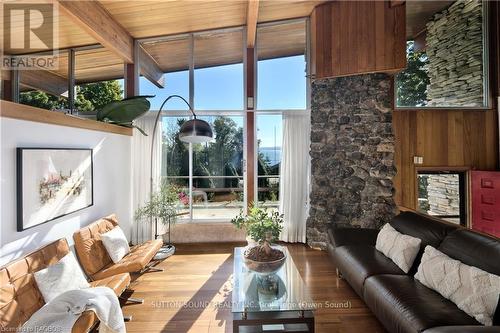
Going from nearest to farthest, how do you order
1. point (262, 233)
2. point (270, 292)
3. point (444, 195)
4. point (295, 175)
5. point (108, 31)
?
1. point (270, 292)
2. point (262, 233)
3. point (108, 31)
4. point (295, 175)
5. point (444, 195)

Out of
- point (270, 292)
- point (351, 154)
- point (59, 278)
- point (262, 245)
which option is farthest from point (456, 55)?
point (59, 278)

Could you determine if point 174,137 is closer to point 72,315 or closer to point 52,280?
point 52,280

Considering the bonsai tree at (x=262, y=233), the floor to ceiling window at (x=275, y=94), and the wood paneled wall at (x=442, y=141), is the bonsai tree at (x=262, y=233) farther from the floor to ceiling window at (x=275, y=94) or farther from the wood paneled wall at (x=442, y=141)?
the wood paneled wall at (x=442, y=141)

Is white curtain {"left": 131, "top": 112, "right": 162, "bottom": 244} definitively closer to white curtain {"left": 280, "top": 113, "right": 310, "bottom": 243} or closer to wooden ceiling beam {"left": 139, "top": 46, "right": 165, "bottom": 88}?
wooden ceiling beam {"left": 139, "top": 46, "right": 165, "bottom": 88}

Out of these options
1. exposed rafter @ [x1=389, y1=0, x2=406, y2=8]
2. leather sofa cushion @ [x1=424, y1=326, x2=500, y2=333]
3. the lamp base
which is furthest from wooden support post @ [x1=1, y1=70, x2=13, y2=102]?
exposed rafter @ [x1=389, y1=0, x2=406, y2=8]

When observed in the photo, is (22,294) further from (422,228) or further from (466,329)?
(422,228)

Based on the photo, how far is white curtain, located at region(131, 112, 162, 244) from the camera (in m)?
4.88

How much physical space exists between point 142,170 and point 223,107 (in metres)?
1.83

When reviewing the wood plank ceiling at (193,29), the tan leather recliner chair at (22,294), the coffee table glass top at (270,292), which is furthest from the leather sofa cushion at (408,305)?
the wood plank ceiling at (193,29)

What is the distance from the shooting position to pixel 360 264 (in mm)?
2883

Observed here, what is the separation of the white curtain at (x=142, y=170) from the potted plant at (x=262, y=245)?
8.04 feet

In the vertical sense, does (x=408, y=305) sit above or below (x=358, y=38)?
below

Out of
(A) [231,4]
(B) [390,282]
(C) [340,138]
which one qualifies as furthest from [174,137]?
(B) [390,282]

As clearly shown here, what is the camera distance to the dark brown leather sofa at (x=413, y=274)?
1.92 meters
